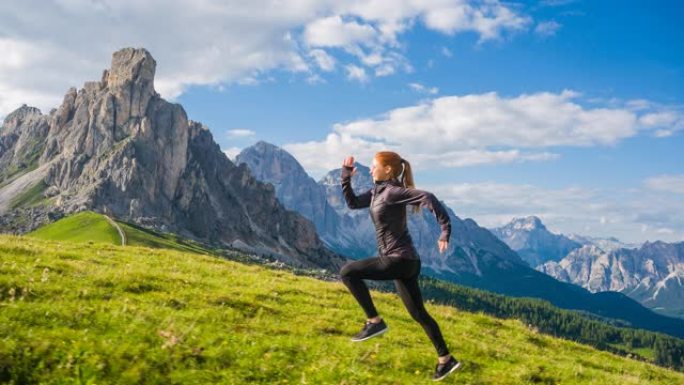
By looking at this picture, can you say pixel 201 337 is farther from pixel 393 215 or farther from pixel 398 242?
pixel 393 215

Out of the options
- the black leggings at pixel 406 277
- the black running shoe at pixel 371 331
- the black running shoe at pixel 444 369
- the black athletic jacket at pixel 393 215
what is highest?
the black athletic jacket at pixel 393 215

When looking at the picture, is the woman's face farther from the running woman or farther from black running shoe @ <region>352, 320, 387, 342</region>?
black running shoe @ <region>352, 320, 387, 342</region>

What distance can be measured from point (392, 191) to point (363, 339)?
13.3 ft

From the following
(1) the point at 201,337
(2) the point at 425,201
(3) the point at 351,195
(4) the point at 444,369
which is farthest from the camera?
(3) the point at 351,195

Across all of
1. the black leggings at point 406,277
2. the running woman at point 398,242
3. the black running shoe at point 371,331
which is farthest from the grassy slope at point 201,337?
the running woman at point 398,242

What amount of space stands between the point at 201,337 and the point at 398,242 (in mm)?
4834

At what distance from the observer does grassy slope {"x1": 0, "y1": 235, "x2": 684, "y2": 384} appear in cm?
1018

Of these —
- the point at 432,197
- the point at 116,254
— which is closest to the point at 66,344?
the point at 432,197

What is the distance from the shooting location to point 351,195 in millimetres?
13859

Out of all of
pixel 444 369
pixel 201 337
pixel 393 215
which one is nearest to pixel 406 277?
pixel 393 215

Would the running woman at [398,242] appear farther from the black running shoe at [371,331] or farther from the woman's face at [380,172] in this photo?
the black running shoe at [371,331]

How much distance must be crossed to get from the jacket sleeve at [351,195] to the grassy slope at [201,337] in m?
3.48

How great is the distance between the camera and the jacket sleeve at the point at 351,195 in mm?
13164

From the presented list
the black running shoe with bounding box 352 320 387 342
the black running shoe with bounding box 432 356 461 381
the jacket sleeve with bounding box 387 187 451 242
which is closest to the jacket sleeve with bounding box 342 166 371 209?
the jacket sleeve with bounding box 387 187 451 242
